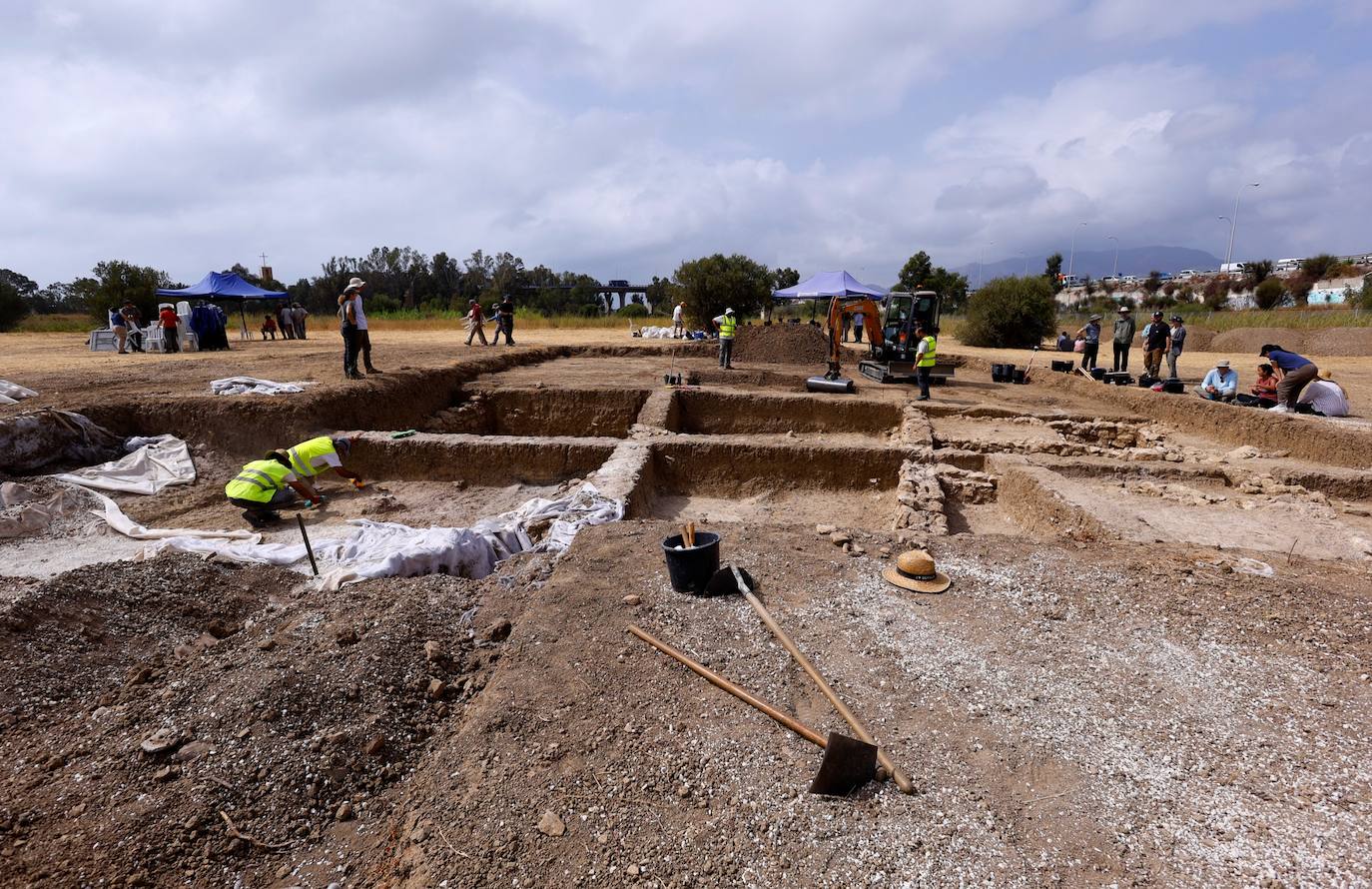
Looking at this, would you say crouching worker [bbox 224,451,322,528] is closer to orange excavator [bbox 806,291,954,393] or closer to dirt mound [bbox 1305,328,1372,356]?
orange excavator [bbox 806,291,954,393]

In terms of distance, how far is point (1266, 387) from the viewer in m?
9.74

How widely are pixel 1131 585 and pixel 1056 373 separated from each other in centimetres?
1198

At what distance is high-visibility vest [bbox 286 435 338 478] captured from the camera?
6.08m

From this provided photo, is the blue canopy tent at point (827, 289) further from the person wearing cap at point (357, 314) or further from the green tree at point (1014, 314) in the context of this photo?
the person wearing cap at point (357, 314)

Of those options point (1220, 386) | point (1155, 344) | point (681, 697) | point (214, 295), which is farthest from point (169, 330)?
point (1155, 344)

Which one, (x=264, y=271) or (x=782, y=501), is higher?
(x=264, y=271)

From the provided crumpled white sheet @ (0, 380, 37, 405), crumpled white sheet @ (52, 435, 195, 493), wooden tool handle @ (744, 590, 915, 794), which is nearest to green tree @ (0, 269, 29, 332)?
crumpled white sheet @ (0, 380, 37, 405)

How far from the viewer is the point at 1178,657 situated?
3.14 m

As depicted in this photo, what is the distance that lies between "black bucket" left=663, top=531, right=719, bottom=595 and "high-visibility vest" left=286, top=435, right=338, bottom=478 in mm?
4214

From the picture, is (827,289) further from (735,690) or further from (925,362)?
(735,690)

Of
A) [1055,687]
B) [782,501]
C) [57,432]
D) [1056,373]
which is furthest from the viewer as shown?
[1056,373]

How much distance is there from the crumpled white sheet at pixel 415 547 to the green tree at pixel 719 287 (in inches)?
960

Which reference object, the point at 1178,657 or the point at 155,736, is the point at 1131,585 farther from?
the point at 155,736

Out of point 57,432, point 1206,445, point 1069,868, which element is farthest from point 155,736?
point 1206,445
